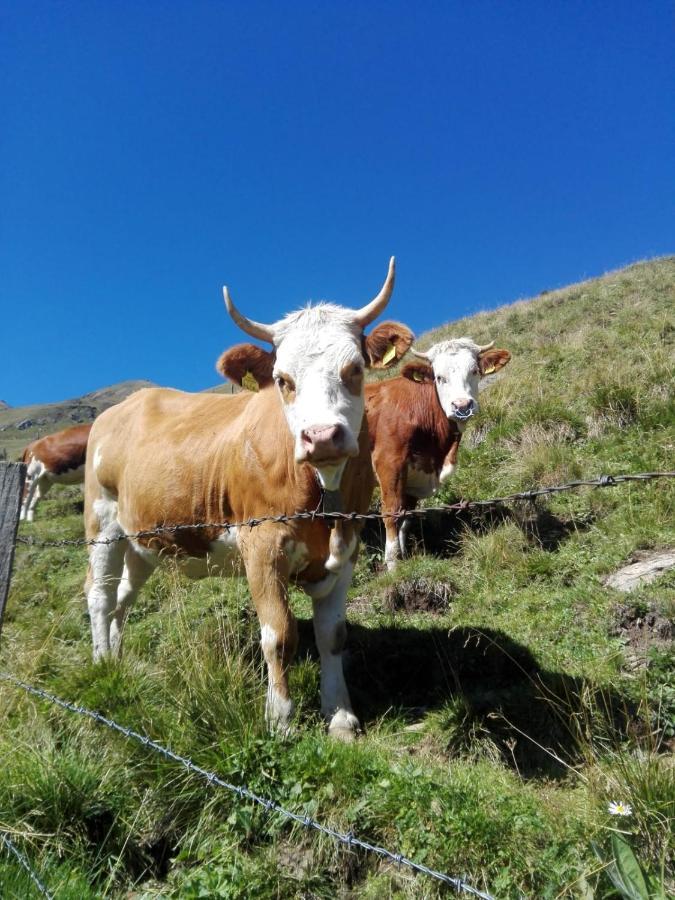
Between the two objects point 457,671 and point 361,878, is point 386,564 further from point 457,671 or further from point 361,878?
point 361,878

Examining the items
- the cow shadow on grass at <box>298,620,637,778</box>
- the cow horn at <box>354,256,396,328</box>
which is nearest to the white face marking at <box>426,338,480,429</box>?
the cow shadow on grass at <box>298,620,637,778</box>

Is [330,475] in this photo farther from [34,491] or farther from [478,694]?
[34,491]

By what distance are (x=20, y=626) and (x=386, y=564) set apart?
385 centimetres

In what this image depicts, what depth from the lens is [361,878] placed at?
8.34 feet

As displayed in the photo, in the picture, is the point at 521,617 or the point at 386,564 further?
the point at 386,564

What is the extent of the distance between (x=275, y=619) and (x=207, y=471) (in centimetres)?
143

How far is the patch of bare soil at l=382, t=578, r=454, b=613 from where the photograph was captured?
579cm

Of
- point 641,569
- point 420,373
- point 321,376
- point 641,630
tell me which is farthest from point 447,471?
point 321,376

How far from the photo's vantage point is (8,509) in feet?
11.8

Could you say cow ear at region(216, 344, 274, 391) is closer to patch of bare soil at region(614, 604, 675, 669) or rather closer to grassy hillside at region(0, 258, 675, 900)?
grassy hillside at region(0, 258, 675, 900)

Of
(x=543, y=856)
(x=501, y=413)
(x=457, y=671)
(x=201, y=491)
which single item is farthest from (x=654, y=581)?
(x=501, y=413)

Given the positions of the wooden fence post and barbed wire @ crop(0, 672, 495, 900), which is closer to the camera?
barbed wire @ crop(0, 672, 495, 900)

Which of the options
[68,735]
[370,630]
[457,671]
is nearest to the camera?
[68,735]

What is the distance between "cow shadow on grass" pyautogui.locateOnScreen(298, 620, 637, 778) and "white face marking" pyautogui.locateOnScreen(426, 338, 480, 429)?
132 inches
